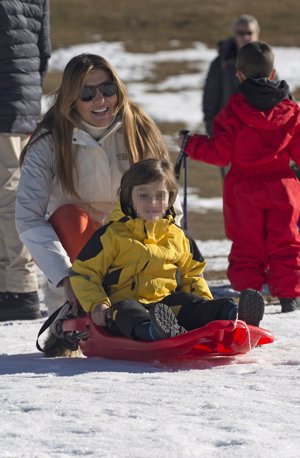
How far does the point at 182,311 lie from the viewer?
539cm

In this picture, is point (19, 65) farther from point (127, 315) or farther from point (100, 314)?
Result: point (127, 315)

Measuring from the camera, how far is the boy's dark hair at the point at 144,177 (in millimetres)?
5516

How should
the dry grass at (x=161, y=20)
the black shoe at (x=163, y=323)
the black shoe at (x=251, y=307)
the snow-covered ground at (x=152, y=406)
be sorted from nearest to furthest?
the snow-covered ground at (x=152, y=406) → the black shoe at (x=163, y=323) → the black shoe at (x=251, y=307) → the dry grass at (x=161, y=20)

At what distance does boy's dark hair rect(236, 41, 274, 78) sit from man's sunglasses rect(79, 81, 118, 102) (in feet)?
5.62

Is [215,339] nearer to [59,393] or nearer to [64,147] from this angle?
[59,393]

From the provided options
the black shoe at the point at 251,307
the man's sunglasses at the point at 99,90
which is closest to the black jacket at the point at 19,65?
the man's sunglasses at the point at 99,90

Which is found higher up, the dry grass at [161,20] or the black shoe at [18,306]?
the black shoe at [18,306]

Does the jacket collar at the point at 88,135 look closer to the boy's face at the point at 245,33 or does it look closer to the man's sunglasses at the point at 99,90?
the man's sunglasses at the point at 99,90

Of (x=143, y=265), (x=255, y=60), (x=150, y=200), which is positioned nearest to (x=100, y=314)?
(x=143, y=265)

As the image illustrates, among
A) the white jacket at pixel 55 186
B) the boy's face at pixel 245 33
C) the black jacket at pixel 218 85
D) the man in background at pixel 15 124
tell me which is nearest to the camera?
the white jacket at pixel 55 186

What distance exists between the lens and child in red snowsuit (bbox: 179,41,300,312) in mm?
7637

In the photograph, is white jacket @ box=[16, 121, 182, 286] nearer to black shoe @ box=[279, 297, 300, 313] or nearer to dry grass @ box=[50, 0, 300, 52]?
black shoe @ box=[279, 297, 300, 313]

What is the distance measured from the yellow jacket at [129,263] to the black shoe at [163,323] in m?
0.39

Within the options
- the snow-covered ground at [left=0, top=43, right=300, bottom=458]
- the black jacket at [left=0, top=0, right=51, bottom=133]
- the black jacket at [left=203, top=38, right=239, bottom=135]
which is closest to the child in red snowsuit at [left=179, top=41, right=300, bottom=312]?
the black jacket at [left=0, top=0, right=51, bottom=133]
